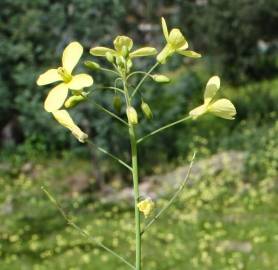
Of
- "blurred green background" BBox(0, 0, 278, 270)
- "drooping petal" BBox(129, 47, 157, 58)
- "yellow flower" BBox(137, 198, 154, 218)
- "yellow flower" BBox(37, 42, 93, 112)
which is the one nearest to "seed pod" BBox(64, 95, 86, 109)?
"yellow flower" BBox(37, 42, 93, 112)

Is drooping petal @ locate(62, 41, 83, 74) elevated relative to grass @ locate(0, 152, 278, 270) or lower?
elevated

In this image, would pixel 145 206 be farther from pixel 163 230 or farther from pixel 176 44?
pixel 163 230

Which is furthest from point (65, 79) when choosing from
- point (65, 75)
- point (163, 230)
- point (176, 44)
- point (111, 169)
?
point (111, 169)

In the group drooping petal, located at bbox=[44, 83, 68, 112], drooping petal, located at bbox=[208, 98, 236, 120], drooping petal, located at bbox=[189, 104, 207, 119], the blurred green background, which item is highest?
drooping petal, located at bbox=[44, 83, 68, 112]

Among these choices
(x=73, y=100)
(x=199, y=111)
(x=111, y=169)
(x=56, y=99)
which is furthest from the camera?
(x=111, y=169)

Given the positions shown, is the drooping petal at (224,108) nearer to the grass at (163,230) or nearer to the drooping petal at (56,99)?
the drooping petal at (56,99)

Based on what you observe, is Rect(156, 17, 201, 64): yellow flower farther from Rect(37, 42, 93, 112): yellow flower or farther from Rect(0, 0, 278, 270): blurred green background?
Rect(0, 0, 278, 270): blurred green background

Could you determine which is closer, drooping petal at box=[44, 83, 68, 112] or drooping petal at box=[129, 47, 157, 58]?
drooping petal at box=[44, 83, 68, 112]

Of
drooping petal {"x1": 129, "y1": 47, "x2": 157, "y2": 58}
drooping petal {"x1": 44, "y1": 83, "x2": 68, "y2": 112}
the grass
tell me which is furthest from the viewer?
the grass
